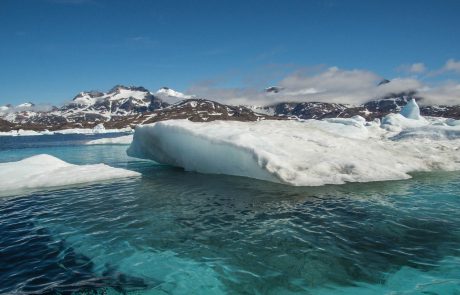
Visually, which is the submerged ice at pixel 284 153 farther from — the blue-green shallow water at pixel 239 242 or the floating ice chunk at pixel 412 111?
the floating ice chunk at pixel 412 111

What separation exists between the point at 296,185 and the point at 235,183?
3.81 m

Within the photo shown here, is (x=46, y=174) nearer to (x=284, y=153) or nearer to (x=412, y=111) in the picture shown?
(x=284, y=153)

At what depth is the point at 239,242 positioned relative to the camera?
10977 mm

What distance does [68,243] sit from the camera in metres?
11.6

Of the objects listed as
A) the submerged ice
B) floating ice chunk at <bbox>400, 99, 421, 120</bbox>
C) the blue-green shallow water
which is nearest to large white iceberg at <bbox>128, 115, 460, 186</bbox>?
the submerged ice

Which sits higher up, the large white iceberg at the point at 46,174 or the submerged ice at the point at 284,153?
the submerged ice at the point at 284,153

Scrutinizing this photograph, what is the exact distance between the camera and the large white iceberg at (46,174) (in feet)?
71.8

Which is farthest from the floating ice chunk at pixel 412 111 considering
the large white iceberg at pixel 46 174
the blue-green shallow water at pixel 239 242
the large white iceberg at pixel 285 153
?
the large white iceberg at pixel 46 174

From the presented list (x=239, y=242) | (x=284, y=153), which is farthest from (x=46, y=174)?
(x=239, y=242)

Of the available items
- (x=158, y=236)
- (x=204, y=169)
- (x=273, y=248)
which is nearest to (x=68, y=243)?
(x=158, y=236)

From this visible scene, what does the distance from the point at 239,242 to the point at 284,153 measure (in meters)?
10.6

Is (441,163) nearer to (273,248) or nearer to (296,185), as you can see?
(296,185)

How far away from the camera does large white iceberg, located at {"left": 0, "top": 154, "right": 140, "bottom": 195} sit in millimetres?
21891

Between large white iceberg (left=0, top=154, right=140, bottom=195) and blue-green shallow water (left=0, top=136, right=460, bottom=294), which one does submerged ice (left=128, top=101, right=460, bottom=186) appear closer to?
blue-green shallow water (left=0, top=136, right=460, bottom=294)
